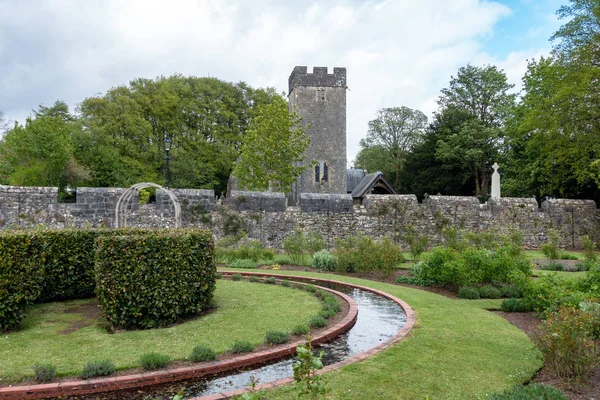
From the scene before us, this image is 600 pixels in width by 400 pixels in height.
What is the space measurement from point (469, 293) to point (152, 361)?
22.4 ft

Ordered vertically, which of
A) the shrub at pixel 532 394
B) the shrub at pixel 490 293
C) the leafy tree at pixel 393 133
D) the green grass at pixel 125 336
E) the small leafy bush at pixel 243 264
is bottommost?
the small leafy bush at pixel 243 264

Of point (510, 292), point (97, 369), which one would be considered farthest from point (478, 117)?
point (97, 369)

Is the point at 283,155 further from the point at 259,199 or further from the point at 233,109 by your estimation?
the point at 233,109

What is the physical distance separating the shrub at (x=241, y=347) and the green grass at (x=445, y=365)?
1345 millimetres

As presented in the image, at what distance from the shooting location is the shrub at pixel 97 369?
4.71 m

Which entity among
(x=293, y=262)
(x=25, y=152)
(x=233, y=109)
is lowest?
(x=293, y=262)

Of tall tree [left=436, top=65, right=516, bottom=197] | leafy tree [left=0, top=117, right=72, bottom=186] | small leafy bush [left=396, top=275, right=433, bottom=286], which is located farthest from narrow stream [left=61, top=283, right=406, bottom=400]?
tall tree [left=436, top=65, right=516, bottom=197]

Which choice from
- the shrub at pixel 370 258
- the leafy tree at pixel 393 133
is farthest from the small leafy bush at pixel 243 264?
the leafy tree at pixel 393 133

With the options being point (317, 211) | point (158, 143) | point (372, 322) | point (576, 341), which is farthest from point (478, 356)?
point (158, 143)

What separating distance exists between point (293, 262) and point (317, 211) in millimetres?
3771

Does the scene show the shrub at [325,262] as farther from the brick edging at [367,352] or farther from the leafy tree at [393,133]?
the leafy tree at [393,133]

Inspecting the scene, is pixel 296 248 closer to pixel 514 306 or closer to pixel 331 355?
pixel 514 306

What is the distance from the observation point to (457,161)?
1651 inches

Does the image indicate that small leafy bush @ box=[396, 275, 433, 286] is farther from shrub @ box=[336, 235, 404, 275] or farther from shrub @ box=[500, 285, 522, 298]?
shrub @ box=[500, 285, 522, 298]
